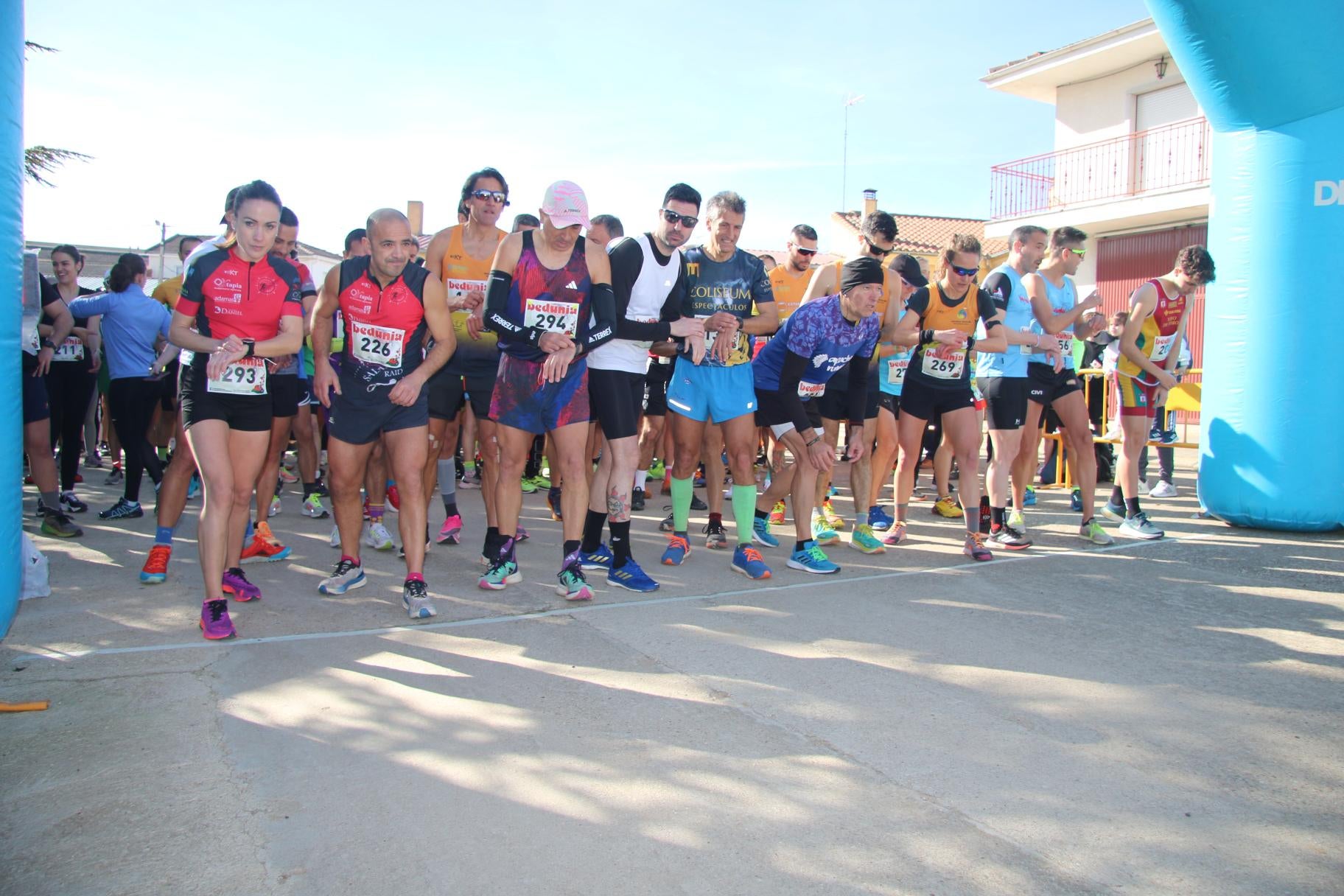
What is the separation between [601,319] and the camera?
4965 mm

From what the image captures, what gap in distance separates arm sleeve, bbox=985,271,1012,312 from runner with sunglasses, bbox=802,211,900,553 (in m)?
0.68

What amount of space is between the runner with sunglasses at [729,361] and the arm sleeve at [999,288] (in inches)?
72.8

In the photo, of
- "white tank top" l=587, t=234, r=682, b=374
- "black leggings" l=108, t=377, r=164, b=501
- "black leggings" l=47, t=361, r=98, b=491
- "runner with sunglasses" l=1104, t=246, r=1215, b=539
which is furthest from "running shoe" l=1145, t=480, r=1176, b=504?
"black leggings" l=47, t=361, r=98, b=491

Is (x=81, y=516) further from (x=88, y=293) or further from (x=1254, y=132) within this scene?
(x=1254, y=132)

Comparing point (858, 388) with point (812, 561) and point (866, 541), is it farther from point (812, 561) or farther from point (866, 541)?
point (812, 561)

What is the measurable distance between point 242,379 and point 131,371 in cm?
364

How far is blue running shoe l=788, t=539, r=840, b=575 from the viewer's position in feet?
18.7

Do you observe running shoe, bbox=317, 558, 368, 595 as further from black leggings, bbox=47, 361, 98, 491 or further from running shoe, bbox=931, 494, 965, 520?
running shoe, bbox=931, 494, 965, 520

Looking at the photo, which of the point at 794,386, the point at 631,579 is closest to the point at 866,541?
the point at 794,386

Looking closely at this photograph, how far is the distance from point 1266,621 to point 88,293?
982 centimetres

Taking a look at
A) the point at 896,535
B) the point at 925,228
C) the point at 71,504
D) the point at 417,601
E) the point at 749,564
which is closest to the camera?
the point at 417,601

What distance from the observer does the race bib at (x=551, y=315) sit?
493 centimetres

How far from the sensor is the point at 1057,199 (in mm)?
24703

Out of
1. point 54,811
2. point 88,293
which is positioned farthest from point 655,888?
Result: point 88,293
